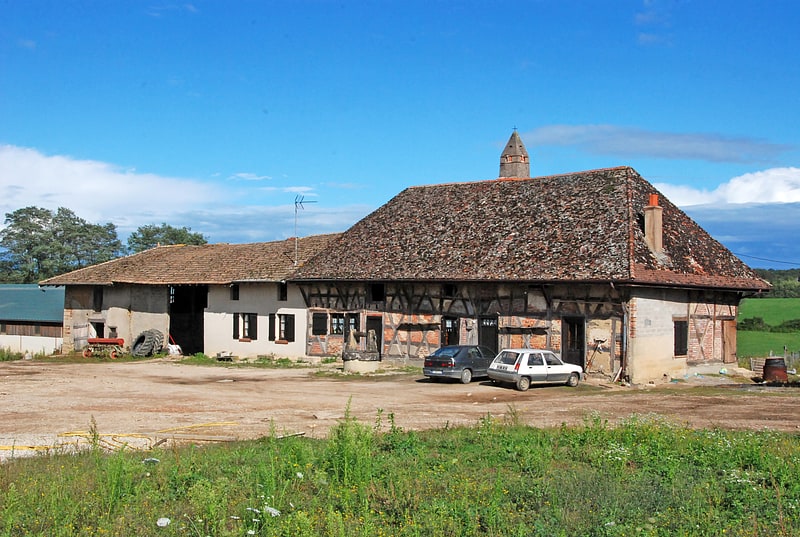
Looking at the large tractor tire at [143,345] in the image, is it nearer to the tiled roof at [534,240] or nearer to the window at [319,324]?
the tiled roof at [534,240]

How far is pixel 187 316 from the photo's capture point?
44438 mm

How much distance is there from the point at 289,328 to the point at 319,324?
6.22 feet

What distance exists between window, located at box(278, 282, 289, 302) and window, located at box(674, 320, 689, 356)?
17976 mm

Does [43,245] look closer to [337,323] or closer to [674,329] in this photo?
[337,323]

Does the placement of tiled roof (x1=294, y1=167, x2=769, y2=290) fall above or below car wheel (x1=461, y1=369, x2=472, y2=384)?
above

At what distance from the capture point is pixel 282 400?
22.5m

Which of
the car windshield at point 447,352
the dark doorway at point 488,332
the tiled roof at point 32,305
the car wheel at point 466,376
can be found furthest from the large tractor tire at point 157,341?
the car wheel at point 466,376

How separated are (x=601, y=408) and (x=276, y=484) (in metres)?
11.5

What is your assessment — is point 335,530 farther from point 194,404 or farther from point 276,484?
point 194,404

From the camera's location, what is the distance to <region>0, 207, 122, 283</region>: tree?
8062 cm

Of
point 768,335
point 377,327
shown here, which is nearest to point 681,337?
point 377,327

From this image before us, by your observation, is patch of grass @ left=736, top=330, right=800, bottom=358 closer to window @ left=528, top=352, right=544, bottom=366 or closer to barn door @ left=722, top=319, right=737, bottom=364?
barn door @ left=722, top=319, right=737, bottom=364

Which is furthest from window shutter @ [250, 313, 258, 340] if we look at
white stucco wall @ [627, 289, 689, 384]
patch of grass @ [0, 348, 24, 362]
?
white stucco wall @ [627, 289, 689, 384]

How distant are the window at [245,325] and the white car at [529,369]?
1626 cm
